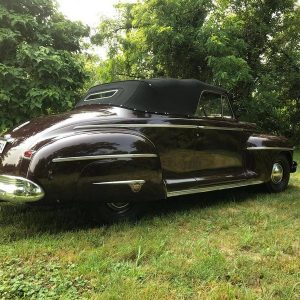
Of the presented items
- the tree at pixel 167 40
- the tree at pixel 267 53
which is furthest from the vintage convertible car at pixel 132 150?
the tree at pixel 267 53

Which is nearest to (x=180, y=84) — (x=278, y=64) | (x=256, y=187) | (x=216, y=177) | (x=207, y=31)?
(x=216, y=177)

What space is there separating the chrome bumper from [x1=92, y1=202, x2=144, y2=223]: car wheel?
0.70 meters

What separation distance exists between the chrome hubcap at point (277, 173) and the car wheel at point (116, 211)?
273cm

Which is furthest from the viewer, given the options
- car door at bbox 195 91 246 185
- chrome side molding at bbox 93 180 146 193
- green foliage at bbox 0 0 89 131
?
green foliage at bbox 0 0 89 131

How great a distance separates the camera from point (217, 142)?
549 centimetres

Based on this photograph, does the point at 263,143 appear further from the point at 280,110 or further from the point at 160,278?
the point at 280,110

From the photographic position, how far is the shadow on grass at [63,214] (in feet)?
13.8

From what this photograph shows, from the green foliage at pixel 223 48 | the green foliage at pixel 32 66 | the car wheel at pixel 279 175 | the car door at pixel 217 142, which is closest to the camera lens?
the car door at pixel 217 142

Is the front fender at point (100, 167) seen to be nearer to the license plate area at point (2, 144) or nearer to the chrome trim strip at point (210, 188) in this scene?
the chrome trim strip at point (210, 188)

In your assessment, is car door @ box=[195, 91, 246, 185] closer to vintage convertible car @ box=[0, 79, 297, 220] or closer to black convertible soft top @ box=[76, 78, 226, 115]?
vintage convertible car @ box=[0, 79, 297, 220]

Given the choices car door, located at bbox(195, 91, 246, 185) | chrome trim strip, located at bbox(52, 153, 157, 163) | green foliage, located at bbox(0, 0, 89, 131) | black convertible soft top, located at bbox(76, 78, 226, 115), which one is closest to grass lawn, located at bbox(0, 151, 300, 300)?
car door, located at bbox(195, 91, 246, 185)

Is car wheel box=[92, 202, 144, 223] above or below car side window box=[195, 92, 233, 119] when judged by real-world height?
below

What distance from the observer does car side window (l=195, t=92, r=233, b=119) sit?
5555 millimetres

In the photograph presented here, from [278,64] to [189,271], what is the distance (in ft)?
46.4
